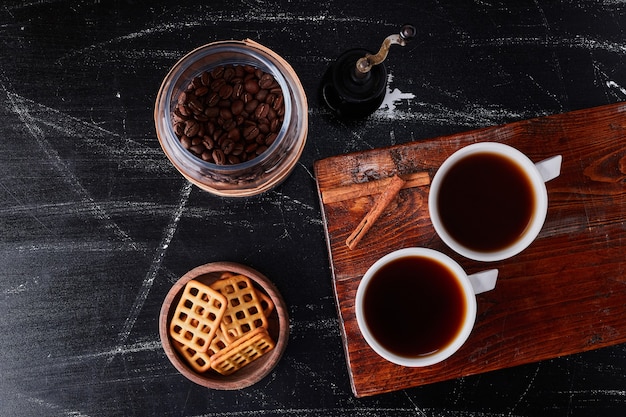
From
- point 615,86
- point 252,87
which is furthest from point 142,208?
point 615,86

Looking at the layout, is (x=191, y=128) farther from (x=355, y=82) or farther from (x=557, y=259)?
(x=557, y=259)

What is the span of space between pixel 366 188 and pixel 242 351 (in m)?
0.33

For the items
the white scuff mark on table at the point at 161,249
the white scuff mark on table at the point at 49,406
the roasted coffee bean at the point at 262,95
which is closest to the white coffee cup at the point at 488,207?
the roasted coffee bean at the point at 262,95

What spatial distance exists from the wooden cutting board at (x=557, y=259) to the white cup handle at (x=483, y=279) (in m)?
0.03

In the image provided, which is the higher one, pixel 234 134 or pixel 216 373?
pixel 234 134

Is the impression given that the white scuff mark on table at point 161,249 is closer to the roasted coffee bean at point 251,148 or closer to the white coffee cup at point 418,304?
the roasted coffee bean at point 251,148

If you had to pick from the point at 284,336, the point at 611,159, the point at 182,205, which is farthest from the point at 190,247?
the point at 611,159

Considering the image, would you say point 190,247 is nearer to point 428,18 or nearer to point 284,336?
point 284,336

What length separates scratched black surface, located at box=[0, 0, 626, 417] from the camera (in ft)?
3.30

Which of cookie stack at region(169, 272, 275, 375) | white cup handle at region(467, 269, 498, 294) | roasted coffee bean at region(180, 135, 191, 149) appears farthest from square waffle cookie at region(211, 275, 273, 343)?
white cup handle at region(467, 269, 498, 294)

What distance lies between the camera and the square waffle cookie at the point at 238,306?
3.06 feet

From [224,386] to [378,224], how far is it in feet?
1.17

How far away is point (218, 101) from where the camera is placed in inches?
Answer: 35.3

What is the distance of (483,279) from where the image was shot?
0.84 metres
